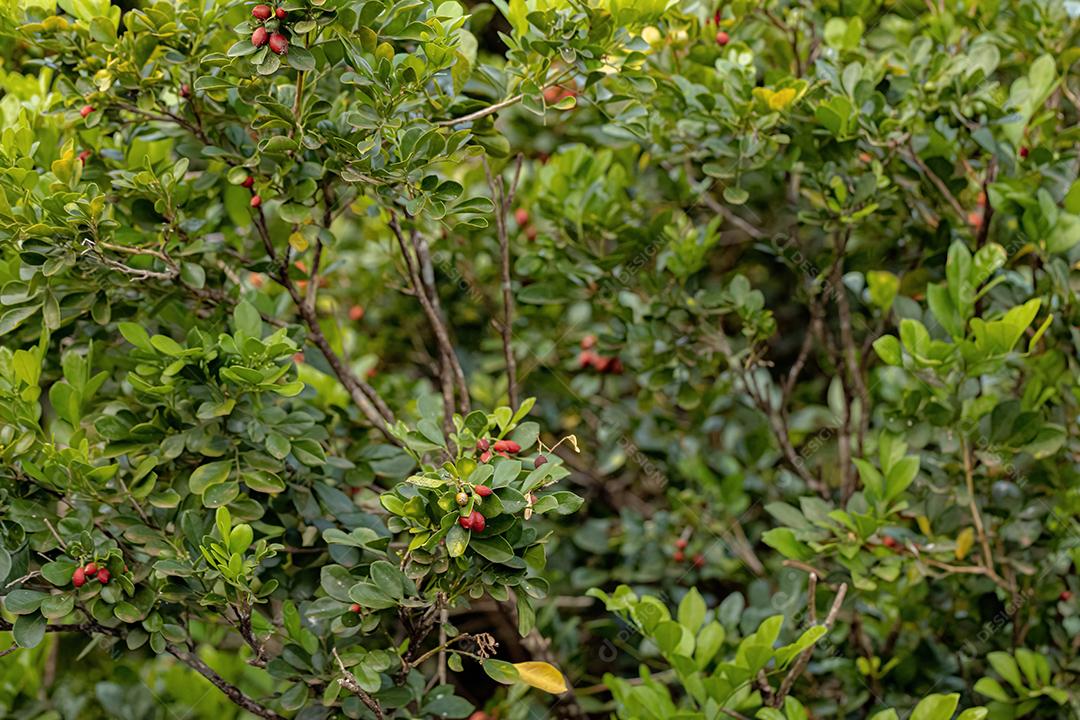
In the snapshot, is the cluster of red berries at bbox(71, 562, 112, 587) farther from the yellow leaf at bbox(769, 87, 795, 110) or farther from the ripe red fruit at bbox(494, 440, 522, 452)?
the yellow leaf at bbox(769, 87, 795, 110)

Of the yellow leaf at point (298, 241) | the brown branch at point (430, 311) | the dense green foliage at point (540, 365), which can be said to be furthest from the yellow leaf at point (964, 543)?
the yellow leaf at point (298, 241)

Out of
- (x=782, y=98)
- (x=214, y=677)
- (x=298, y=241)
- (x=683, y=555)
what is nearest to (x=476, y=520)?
(x=214, y=677)

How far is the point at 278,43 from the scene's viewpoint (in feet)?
4.82

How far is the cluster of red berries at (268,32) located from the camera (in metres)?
1.47

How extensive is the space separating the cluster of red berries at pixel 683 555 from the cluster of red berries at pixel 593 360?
0.44 meters

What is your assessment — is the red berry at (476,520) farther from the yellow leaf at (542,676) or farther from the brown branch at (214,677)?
the brown branch at (214,677)

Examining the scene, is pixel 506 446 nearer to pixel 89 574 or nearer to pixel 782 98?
pixel 89 574

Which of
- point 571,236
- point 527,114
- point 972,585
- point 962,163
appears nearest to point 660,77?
point 571,236

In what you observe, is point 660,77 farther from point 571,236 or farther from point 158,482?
point 158,482

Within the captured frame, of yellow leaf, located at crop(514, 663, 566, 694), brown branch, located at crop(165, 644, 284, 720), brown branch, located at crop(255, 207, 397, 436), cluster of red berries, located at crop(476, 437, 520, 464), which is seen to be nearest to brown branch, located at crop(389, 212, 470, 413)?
brown branch, located at crop(255, 207, 397, 436)

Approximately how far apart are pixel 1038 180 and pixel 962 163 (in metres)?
0.15

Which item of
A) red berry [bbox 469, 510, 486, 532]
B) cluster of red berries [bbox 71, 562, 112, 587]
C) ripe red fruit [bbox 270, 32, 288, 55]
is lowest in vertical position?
cluster of red berries [bbox 71, 562, 112, 587]

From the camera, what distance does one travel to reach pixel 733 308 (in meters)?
2.23

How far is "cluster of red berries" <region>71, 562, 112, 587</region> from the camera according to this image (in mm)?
1549
